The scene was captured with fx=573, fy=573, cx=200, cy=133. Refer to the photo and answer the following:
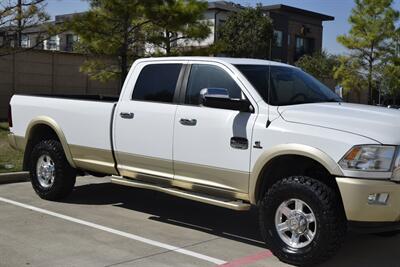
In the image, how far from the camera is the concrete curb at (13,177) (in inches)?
367

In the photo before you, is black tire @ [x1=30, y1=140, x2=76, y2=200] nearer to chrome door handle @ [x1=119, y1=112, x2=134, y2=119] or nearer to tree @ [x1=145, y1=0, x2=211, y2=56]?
chrome door handle @ [x1=119, y1=112, x2=134, y2=119]

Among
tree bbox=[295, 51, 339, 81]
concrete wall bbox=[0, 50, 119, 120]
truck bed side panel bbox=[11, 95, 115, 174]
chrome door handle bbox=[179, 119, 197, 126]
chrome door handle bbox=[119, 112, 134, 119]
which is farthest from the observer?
tree bbox=[295, 51, 339, 81]

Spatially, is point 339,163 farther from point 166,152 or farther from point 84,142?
point 84,142

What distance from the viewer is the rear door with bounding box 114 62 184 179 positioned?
6418mm

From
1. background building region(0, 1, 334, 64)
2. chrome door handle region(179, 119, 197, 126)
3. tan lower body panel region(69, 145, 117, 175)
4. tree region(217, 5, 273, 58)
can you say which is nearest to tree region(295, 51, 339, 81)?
background building region(0, 1, 334, 64)

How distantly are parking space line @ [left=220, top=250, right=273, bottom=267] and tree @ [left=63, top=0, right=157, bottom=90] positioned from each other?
39.9 ft

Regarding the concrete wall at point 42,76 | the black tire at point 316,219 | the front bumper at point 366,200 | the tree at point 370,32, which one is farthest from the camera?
the tree at point 370,32

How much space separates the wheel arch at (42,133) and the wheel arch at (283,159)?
304 cm

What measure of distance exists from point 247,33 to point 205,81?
33.7 m

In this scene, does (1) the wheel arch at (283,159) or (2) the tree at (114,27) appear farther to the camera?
(2) the tree at (114,27)

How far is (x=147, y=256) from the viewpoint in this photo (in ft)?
18.1

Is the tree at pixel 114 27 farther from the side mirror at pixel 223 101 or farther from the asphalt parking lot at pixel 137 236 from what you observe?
the side mirror at pixel 223 101

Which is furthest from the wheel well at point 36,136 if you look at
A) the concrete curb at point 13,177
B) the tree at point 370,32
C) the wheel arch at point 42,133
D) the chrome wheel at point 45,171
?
the tree at point 370,32

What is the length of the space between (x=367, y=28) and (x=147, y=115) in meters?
25.1
